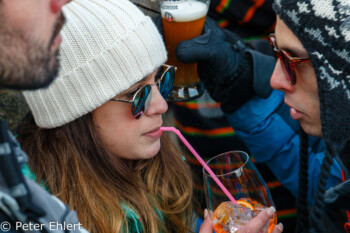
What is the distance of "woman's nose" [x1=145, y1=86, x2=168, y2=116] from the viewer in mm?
1947

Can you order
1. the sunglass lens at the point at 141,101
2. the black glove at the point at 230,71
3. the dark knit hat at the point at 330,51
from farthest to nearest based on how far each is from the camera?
the black glove at the point at 230,71 → the sunglass lens at the point at 141,101 → the dark knit hat at the point at 330,51

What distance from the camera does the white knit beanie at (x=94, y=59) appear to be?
5.67 ft

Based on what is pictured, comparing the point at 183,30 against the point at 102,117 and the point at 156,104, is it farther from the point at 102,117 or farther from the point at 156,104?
the point at 102,117

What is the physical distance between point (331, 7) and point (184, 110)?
140cm

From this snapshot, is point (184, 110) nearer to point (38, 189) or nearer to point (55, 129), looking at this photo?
point (55, 129)

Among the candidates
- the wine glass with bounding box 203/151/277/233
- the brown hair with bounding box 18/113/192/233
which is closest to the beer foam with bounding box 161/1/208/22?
the brown hair with bounding box 18/113/192/233

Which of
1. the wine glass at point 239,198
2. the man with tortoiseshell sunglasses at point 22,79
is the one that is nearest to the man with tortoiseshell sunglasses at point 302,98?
the wine glass at point 239,198

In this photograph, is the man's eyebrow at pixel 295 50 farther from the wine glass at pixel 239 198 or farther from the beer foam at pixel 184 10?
the beer foam at pixel 184 10

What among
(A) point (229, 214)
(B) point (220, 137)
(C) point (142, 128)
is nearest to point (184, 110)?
(B) point (220, 137)

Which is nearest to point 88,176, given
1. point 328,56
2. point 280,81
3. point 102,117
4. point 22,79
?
point 102,117

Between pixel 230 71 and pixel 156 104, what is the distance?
28.0 inches

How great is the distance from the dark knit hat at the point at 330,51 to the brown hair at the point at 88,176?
93cm

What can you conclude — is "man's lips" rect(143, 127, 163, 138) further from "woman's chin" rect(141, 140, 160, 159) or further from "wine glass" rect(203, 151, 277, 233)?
"wine glass" rect(203, 151, 277, 233)

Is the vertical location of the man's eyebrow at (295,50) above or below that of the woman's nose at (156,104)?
above
